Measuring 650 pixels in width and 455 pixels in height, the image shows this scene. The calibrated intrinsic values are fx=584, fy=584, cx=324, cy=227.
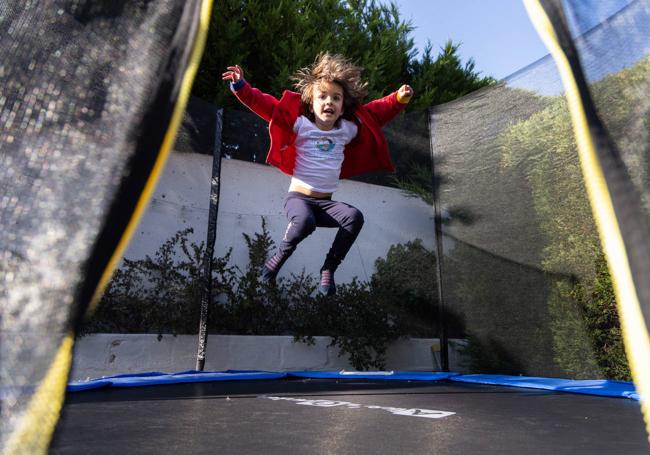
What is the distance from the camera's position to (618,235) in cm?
66

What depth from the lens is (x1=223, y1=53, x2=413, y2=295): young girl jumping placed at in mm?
2189

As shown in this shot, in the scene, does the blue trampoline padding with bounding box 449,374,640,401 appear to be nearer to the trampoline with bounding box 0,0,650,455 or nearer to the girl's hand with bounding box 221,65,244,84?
the trampoline with bounding box 0,0,650,455

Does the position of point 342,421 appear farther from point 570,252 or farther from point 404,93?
point 570,252

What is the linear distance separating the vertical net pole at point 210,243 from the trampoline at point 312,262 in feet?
0.04

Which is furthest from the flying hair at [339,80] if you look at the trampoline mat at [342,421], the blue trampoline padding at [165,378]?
the blue trampoline padding at [165,378]

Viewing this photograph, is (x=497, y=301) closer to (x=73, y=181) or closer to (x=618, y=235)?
(x=618, y=235)

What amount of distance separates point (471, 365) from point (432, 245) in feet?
2.35

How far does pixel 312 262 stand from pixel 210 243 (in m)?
0.61

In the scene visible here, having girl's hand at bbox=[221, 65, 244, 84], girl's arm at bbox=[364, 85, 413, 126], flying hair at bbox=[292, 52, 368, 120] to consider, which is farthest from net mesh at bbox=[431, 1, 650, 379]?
girl's hand at bbox=[221, 65, 244, 84]

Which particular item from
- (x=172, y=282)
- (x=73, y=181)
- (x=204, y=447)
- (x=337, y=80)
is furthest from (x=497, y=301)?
(x=73, y=181)

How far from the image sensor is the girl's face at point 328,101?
7.42 ft

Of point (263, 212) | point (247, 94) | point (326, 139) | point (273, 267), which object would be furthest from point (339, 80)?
point (263, 212)

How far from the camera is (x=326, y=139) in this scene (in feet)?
7.64

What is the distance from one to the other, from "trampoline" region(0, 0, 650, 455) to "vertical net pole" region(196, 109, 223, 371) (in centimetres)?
1
